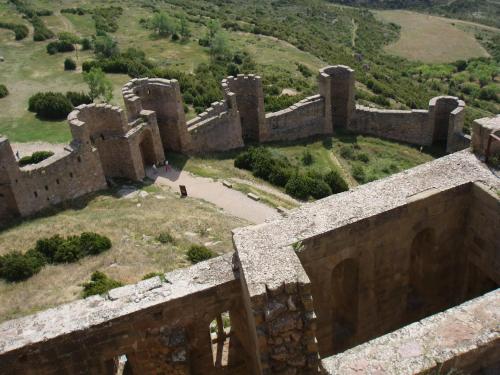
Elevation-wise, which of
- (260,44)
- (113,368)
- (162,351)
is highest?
(162,351)

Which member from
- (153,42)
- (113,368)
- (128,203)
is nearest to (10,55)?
(153,42)

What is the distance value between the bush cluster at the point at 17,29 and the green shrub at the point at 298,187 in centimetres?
3644

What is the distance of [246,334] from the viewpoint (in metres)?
11.9

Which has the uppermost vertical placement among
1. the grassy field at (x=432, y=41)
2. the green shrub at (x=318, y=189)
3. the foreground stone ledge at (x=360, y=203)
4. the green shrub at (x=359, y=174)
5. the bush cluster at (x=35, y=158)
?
the foreground stone ledge at (x=360, y=203)

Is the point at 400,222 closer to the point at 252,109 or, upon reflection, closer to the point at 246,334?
the point at 246,334

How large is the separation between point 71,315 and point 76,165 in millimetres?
16282

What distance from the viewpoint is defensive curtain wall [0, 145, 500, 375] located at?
31.4 feet

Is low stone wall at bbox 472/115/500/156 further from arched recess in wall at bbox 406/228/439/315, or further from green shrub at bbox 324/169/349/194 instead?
green shrub at bbox 324/169/349/194

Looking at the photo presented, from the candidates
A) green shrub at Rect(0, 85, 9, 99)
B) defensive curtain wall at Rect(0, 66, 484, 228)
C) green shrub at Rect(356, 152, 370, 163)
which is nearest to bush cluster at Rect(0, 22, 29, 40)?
green shrub at Rect(0, 85, 9, 99)

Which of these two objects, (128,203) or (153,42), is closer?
(128,203)

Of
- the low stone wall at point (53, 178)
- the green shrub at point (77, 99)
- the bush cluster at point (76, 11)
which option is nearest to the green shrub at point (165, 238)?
the low stone wall at point (53, 178)

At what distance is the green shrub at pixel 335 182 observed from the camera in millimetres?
29000

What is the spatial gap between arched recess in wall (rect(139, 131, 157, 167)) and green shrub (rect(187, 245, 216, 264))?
1093 centimetres

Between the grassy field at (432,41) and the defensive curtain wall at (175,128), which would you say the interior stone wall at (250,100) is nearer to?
the defensive curtain wall at (175,128)
